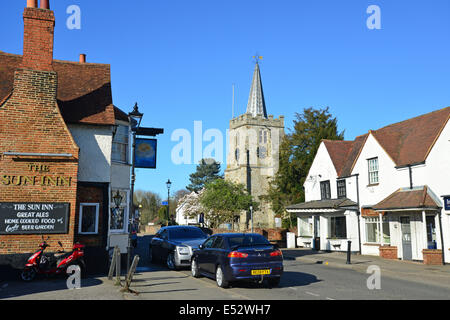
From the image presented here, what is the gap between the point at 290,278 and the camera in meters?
14.4

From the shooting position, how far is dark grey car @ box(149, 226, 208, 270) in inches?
647

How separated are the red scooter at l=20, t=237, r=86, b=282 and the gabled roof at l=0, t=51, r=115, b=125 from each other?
4875 millimetres

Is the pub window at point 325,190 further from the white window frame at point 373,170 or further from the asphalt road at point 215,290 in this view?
the asphalt road at point 215,290

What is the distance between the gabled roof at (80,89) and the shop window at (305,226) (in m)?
20.2

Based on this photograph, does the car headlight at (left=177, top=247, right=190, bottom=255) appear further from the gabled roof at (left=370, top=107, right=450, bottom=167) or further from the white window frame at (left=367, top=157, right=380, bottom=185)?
the white window frame at (left=367, top=157, right=380, bottom=185)

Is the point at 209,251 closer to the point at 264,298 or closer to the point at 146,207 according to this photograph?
the point at 264,298

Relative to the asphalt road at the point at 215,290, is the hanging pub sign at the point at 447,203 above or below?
above

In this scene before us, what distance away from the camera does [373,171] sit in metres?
25.5

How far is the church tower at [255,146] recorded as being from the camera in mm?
84688

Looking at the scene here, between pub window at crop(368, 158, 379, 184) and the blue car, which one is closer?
the blue car

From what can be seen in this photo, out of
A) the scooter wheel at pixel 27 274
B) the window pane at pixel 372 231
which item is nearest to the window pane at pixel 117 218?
the scooter wheel at pixel 27 274

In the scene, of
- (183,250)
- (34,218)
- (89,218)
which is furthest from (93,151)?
(183,250)

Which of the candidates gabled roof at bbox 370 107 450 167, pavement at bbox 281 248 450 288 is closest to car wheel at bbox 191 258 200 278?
pavement at bbox 281 248 450 288

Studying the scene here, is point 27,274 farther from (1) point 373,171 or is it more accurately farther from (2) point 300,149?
(2) point 300,149
